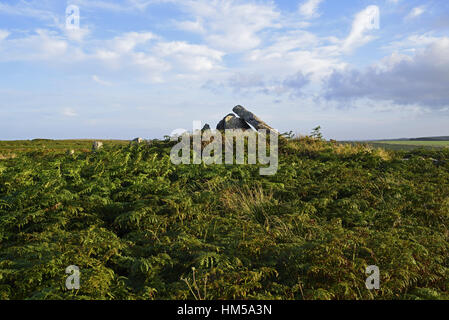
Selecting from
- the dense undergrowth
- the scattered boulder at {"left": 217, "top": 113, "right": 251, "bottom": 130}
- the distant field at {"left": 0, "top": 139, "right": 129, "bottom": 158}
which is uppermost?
the scattered boulder at {"left": 217, "top": 113, "right": 251, "bottom": 130}

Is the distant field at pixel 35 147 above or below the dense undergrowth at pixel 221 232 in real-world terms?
above

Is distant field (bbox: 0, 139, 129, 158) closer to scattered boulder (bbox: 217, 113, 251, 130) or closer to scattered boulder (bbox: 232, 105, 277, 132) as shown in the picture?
scattered boulder (bbox: 217, 113, 251, 130)

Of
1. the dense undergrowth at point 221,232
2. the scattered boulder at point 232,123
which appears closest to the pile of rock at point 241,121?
the scattered boulder at point 232,123

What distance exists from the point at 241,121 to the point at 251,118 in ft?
2.05

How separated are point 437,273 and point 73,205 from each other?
6.67m

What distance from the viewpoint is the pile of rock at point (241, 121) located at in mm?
19234

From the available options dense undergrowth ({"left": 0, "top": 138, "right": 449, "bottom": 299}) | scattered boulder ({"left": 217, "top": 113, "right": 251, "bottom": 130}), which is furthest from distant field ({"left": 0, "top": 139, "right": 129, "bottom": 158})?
dense undergrowth ({"left": 0, "top": 138, "right": 449, "bottom": 299})

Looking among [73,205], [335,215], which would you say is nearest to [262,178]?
[335,215]

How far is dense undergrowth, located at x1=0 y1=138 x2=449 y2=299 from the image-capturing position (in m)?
4.60

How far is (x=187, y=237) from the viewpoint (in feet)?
19.1

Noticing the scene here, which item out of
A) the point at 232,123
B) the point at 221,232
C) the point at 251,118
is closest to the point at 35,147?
the point at 232,123

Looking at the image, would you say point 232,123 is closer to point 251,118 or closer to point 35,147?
point 251,118

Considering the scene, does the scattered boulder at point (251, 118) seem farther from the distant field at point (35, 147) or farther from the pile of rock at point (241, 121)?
the distant field at point (35, 147)
